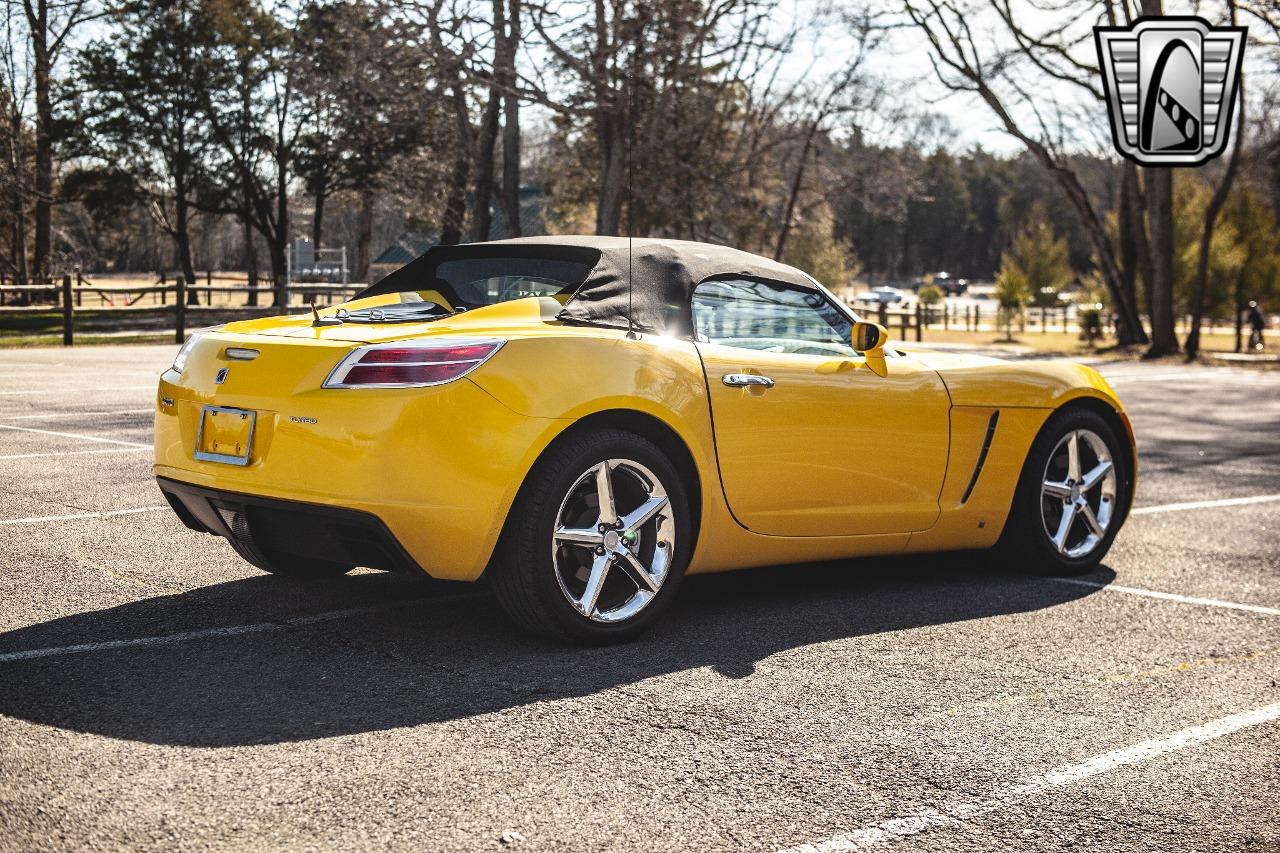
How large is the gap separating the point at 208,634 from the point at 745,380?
80.8 inches

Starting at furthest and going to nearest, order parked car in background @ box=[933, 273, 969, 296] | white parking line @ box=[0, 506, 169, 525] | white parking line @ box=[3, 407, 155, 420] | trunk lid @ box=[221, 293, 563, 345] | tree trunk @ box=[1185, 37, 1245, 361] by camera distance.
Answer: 1. parked car in background @ box=[933, 273, 969, 296]
2. tree trunk @ box=[1185, 37, 1245, 361]
3. white parking line @ box=[3, 407, 155, 420]
4. white parking line @ box=[0, 506, 169, 525]
5. trunk lid @ box=[221, 293, 563, 345]

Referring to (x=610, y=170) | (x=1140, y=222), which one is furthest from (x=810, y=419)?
(x=1140, y=222)

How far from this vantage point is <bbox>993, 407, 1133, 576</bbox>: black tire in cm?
619

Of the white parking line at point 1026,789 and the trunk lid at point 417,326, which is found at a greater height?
the trunk lid at point 417,326

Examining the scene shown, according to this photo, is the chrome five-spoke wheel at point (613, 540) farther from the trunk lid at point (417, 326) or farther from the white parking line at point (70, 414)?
the white parking line at point (70, 414)

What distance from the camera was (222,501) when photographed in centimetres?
463

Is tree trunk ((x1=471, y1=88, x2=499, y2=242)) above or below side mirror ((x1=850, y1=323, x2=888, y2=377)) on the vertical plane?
above

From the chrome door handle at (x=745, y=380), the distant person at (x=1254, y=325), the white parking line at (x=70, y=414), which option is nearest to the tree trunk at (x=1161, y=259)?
the distant person at (x=1254, y=325)

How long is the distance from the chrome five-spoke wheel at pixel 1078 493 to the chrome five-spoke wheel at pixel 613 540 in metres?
2.20

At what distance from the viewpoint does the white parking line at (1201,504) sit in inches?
333

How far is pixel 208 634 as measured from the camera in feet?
15.6

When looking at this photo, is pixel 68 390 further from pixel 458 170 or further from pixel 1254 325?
pixel 1254 325

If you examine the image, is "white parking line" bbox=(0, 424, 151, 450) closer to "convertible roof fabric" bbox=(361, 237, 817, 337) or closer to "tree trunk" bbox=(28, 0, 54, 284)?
"convertible roof fabric" bbox=(361, 237, 817, 337)

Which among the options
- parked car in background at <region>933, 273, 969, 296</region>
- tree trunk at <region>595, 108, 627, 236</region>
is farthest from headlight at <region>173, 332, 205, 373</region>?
parked car in background at <region>933, 273, 969, 296</region>
